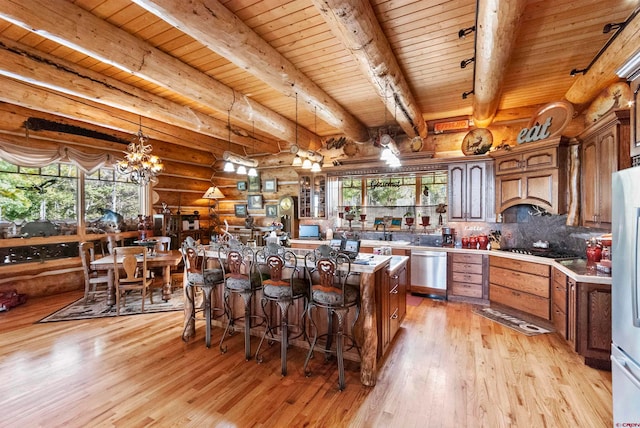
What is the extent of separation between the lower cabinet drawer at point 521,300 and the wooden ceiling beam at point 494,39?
110 inches

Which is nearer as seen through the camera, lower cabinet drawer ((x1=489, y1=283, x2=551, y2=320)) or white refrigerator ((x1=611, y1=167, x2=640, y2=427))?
white refrigerator ((x1=611, y1=167, x2=640, y2=427))

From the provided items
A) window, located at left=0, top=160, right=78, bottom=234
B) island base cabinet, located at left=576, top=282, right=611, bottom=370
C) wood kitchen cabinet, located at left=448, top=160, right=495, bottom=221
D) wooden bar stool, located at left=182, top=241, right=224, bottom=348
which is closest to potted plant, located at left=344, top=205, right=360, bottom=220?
wood kitchen cabinet, located at left=448, top=160, right=495, bottom=221

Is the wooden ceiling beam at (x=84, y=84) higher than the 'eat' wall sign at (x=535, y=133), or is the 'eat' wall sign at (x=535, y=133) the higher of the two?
the wooden ceiling beam at (x=84, y=84)

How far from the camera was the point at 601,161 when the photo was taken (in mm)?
3178

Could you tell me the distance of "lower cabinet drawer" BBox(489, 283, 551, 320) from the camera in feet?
12.3

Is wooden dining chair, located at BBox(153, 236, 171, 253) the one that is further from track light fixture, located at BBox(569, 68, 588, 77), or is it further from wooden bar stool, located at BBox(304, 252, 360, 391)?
track light fixture, located at BBox(569, 68, 588, 77)

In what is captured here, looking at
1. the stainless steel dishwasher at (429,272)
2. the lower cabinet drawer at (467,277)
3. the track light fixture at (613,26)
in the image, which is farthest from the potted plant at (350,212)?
→ the track light fixture at (613,26)

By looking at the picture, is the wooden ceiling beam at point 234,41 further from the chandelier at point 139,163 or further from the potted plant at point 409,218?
the chandelier at point 139,163

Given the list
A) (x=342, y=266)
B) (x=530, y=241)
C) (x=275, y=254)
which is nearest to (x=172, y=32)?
(x=275, y=254)

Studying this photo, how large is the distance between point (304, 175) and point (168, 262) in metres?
3.37

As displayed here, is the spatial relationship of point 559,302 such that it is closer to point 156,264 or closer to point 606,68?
point 606,68

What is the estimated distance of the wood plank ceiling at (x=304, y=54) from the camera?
2.29m

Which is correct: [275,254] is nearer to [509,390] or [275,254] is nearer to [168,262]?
[509,390]

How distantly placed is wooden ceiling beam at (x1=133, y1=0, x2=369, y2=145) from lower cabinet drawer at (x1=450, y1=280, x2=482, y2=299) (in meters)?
3.82
